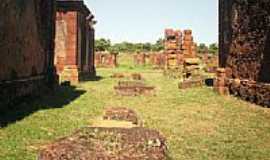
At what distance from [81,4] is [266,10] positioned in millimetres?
12364

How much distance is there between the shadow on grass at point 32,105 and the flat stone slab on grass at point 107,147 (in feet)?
13.8

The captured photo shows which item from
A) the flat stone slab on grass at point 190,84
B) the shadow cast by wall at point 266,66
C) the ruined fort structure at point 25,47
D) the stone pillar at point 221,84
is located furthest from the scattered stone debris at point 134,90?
the shadow cast by wall at point 266,66

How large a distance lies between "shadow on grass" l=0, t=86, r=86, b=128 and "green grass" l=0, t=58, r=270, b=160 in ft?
0.07

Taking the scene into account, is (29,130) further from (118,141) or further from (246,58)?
(246,58)

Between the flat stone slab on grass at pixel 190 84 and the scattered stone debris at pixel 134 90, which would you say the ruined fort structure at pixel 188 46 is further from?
the scattered stone debris at pixel 134 90

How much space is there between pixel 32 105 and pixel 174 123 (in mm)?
4187

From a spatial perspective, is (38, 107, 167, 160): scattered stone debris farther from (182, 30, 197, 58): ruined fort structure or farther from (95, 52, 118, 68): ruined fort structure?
(95, 52, 118, 68): ruined fort structure

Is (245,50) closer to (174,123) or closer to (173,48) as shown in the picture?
(174,123)

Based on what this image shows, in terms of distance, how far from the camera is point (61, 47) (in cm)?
2044

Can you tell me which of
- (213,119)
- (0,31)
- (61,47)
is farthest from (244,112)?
(61,47)

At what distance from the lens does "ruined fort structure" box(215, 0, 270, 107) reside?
36.6 feet

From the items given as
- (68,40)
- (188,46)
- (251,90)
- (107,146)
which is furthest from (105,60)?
(107,146)

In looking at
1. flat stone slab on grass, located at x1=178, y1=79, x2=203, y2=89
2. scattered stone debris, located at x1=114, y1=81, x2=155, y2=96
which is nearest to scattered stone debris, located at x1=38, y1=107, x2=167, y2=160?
scattered stone debris, located at x1=114, y1=81, x2=155, y2=96

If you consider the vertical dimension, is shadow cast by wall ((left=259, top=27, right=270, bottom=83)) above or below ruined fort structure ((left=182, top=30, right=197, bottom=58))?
below
